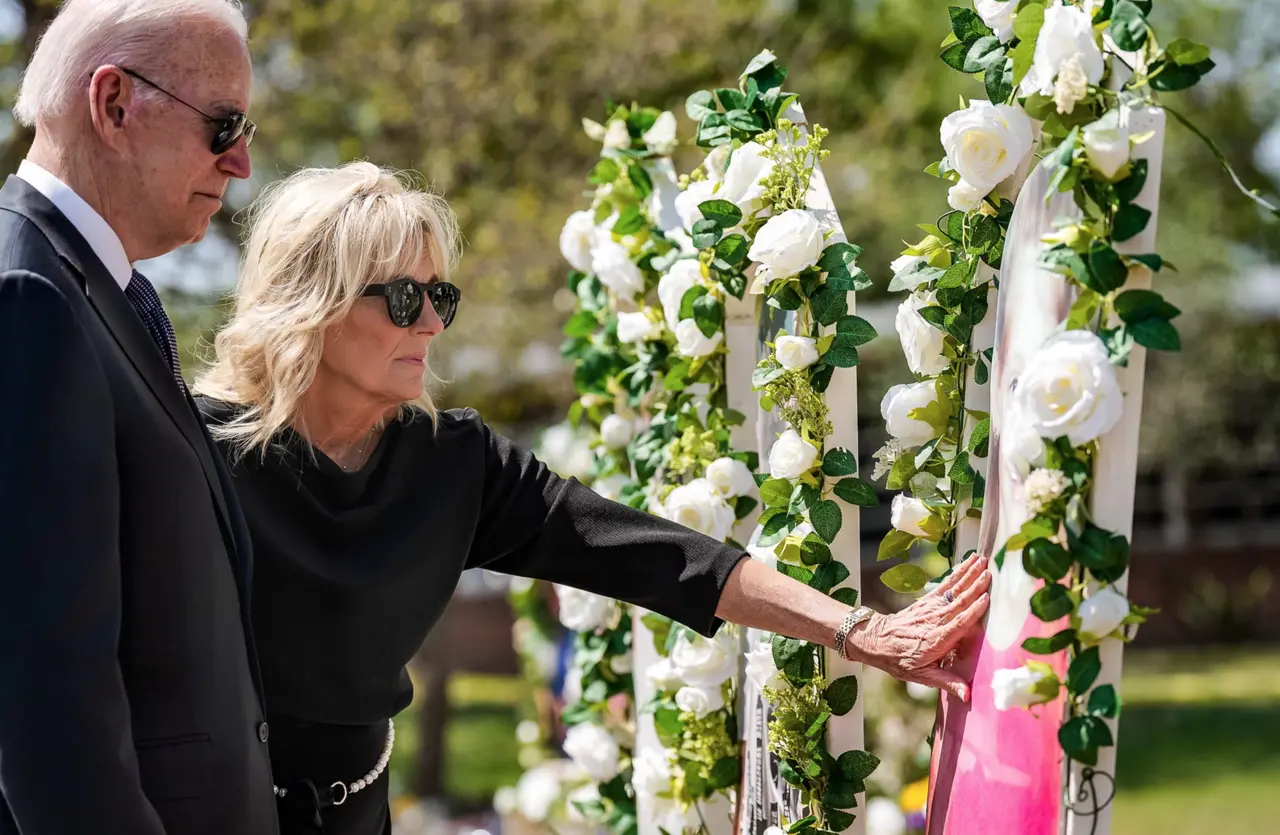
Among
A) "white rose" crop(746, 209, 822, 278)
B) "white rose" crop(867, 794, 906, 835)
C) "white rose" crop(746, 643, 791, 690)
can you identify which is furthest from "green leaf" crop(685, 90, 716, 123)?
"white rose" crop(867, 794, 906, 835)

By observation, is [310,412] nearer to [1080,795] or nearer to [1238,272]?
[1080,795]

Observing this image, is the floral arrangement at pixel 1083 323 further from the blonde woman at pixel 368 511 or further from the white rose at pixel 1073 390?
the blonde woman at pixel 368 511

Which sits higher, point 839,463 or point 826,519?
point 839,463

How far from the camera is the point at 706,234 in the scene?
112 inches

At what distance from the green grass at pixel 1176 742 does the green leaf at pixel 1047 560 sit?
8235mm

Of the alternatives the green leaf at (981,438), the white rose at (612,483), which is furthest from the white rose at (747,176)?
the white rose at (612,483)

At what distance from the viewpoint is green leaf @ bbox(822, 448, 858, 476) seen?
2.63m

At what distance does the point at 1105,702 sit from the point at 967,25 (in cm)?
113

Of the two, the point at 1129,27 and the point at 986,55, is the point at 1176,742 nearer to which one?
the point at 986,55

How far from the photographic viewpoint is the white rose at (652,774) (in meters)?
3.36

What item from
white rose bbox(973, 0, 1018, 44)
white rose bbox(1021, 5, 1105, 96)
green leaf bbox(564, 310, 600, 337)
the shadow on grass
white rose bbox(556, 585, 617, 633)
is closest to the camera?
white rose bbox(1021, 5, 1105, 96)

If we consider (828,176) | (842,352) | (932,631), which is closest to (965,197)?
(842,352)

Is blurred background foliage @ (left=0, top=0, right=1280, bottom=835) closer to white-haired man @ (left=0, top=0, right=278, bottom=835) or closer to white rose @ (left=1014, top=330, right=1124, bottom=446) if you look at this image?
white-haired man @ (left=0, top=0, right=278, bottom=835)

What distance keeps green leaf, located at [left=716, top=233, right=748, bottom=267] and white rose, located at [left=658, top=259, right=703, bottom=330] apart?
309 mm
